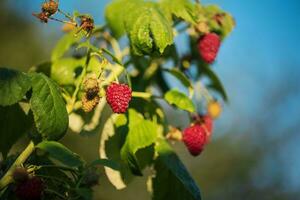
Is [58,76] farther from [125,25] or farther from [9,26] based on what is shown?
[9,26]

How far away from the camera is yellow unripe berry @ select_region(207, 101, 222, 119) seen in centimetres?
283

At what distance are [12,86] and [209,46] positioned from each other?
3.26 feet

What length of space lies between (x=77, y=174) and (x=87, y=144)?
4.76 metres

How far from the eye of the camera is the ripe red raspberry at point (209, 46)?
2.64 metres

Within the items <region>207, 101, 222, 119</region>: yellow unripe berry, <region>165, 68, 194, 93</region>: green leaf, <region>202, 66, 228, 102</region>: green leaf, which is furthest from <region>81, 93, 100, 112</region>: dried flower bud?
<region>202, 66, 228, 102</region>: green leaf

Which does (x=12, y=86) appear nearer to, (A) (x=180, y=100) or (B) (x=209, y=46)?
(A) (x=180, y=100)

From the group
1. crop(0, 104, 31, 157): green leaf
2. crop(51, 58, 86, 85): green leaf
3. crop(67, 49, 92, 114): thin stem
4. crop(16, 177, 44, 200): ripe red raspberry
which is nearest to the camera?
crop(16, 177, 44, 200): ripe red raspberry

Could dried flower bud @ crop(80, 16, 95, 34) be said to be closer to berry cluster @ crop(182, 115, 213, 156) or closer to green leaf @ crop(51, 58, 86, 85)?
green leaf @ crop(51, 58, 86, 85)

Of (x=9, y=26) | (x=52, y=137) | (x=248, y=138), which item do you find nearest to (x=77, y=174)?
(x=52, y=137)

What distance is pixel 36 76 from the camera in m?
1.99

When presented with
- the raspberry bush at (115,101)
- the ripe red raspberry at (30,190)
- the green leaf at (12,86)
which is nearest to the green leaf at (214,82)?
the raspberry bush at (115,101)

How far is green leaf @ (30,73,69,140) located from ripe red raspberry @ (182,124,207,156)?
0.72 metres

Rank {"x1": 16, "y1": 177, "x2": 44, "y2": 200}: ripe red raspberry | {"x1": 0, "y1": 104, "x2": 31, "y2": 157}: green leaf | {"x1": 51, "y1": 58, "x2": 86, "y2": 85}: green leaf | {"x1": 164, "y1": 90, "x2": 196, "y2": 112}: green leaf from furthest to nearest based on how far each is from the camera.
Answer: {"x1": 51, "y1": 58, "x2": 86, "y2": 85}: green leaf
{"x1": 164, "y1": 90, "x2": 196, "y2": 112}: green leaf
{"x1": 0, "y1": 104, "x2": 31, "y2": 157}: green leaf
{"x1": 16, "y1": 177, "x2": 44, "y2": 200}: ripe red raspberry

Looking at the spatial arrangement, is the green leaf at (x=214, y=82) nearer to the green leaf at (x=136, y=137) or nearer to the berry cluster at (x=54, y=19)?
the green leaf at (x=136, y=137)
